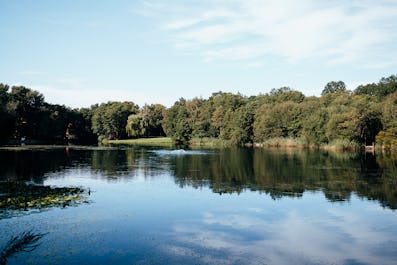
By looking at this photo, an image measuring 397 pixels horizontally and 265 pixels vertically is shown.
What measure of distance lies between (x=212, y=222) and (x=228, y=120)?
278ft

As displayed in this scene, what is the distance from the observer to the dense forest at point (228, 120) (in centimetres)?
7331

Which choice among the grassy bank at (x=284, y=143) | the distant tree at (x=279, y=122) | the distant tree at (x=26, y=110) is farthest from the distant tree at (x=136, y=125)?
the distant tree at (x=279, y=122)

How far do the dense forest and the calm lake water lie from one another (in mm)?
45785

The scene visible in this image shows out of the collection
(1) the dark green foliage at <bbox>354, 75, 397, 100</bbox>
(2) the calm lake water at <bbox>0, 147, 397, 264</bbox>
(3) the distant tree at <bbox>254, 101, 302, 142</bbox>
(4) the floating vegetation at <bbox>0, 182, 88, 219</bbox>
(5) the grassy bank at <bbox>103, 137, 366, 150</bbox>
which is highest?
(1) the dark green foliage at <bbox>354, 75, 397, 100</bbox>

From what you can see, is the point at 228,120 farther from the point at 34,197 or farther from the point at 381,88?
the point at 34,197

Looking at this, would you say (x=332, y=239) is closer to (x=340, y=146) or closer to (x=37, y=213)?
(x=37, y=213)

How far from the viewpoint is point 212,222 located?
16.9 m

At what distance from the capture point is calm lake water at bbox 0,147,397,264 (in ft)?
40.8

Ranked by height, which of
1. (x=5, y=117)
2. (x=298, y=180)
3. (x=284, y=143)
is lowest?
(x=298, y=180)

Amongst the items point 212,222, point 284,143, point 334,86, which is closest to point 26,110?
point 284,143

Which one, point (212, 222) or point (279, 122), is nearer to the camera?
point (212, 222)

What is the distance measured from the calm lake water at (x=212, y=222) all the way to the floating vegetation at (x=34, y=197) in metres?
0.58

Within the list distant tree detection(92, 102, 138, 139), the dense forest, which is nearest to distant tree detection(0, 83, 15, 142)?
the dense forest

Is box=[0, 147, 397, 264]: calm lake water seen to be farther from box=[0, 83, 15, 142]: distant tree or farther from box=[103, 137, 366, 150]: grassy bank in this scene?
box=[0, 83, 15, 142]: distant tree
